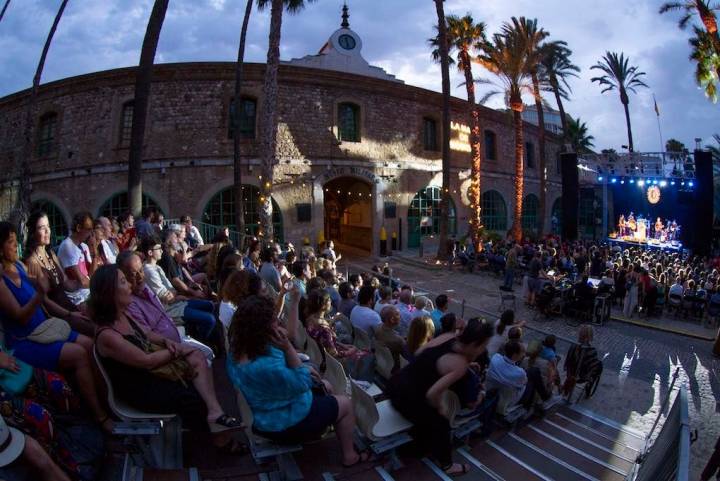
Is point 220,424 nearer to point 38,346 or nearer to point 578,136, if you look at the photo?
point 38,346

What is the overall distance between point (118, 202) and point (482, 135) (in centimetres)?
1961

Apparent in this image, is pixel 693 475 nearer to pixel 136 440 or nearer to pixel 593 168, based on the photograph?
pixel 136 440

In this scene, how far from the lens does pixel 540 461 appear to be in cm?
414

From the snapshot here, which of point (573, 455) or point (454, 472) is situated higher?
point (454, 472)

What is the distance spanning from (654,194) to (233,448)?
28749 millimetres

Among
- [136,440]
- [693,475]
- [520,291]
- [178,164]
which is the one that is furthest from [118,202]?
[693,475]

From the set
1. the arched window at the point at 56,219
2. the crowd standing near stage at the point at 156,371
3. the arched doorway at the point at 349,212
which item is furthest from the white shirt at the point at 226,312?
the arched window at the point at 56,219

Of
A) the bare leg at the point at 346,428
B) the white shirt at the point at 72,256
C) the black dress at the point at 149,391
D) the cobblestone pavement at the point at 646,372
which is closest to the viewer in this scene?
the black dress at the point at 149,391

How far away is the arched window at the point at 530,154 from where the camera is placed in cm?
3036

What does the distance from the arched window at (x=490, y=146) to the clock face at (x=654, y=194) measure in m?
8.91

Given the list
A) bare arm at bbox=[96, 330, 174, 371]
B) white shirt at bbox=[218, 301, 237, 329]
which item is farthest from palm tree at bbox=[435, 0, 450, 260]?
bare arm at bbox=[96, 330, 174, 371]

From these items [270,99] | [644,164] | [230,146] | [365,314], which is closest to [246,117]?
[230,146]

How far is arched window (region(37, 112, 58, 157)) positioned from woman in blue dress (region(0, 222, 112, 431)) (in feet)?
63.5

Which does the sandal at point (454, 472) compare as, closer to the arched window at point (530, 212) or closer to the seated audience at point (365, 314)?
the seated audience at point (365, 314)
